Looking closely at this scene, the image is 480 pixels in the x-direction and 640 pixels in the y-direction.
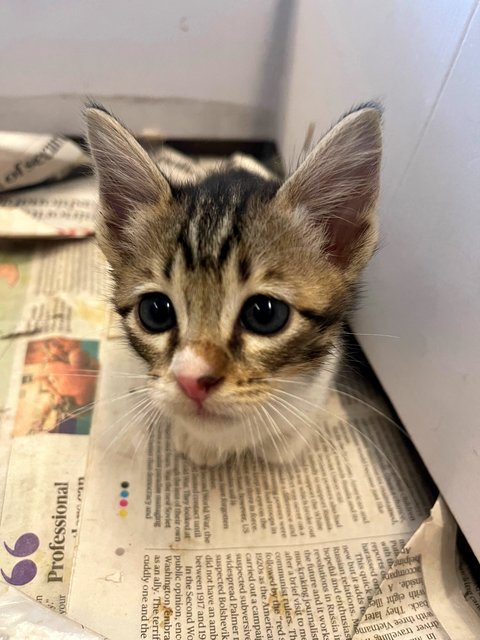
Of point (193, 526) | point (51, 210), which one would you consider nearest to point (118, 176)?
point (193, 526)

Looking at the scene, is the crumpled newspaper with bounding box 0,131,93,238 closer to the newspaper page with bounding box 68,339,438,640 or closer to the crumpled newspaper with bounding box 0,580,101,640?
the newspaper page with bounding box 68,339,438,640

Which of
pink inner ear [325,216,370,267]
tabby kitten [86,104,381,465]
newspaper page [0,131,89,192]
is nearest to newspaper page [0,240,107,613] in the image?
newspaper page [0,131,89,192]

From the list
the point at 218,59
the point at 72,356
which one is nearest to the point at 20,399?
the point at 72,356

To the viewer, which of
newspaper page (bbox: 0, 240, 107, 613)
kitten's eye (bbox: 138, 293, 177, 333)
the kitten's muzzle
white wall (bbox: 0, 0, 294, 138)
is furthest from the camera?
white wall (bbox: 0, 0, 294, 138)

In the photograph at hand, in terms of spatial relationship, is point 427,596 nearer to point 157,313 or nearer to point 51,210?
point 157,313

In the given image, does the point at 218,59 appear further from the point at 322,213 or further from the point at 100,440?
the point at 100,440

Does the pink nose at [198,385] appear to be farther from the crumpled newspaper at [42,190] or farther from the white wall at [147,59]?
the white wall at [147,59]
